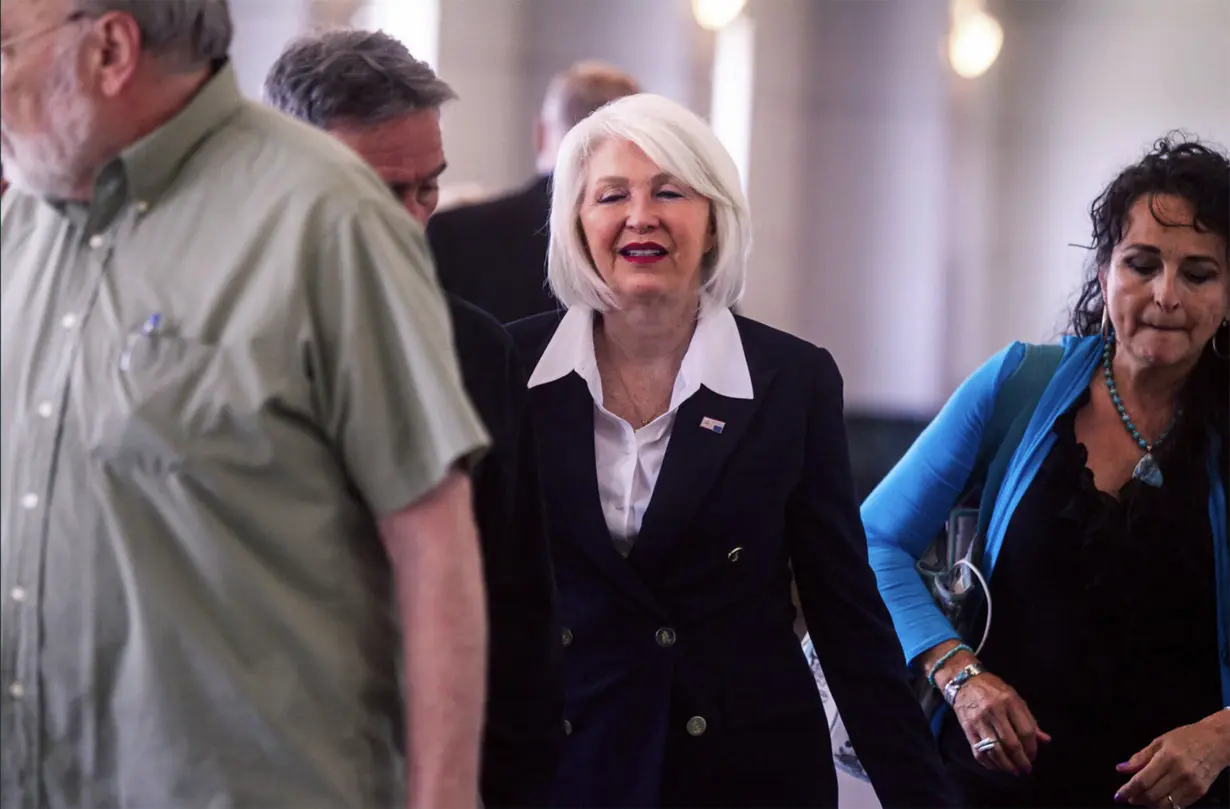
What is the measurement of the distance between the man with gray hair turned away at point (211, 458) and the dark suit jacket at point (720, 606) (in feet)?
1.94

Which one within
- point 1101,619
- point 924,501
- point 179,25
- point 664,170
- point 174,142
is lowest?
point 1101,619

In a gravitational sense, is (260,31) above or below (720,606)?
above

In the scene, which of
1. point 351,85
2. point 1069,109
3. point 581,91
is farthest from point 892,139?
point 351,85

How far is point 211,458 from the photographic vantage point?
46.0 inches

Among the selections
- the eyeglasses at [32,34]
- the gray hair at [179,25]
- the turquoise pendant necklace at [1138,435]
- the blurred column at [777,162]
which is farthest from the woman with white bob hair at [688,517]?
the blurred column at [777,162]

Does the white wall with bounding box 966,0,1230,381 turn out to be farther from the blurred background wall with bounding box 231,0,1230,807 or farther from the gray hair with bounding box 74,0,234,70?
the gray hair with bounding box 74,0,234,70

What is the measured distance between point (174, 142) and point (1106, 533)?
56.7 inches

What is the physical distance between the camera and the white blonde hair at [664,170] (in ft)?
6.17

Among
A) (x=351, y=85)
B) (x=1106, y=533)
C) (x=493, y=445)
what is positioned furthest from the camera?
(x=1106, y=533)

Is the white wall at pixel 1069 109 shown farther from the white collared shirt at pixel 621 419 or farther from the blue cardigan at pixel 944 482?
the white collared shirt at pixel 621 419

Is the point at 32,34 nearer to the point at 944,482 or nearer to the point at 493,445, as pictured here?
the point at 493,445

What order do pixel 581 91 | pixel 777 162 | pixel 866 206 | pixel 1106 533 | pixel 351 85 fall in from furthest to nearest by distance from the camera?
pixel 866 206
pixel 777 162
pixel 581 91
pixel 1106 533
pixel 351 85

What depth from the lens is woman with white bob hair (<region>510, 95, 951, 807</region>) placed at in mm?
1835

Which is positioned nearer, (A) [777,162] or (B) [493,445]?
(B) [493,445]
